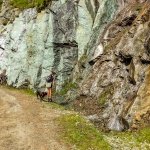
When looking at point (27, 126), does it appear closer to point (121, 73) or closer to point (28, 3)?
point (121, 73)

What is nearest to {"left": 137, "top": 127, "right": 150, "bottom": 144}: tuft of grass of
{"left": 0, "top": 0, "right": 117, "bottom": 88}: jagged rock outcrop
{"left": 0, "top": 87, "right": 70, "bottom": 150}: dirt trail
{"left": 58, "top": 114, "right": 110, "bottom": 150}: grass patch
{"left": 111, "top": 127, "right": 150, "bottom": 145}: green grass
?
{"left": 111, "top": 127, "right": 150, "bottom": 145}: green grass

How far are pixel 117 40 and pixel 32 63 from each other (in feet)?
59.7

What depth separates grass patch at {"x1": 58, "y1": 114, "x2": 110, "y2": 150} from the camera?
2809 centimetres

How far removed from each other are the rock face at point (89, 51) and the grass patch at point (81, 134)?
248 cm

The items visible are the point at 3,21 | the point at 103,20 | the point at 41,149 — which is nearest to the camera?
the point at 41,149

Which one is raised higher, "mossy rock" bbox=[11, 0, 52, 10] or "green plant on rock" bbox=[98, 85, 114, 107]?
"mossy rock" bbox=[11, 0, 52, 10]

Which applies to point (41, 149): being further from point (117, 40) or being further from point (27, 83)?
point (27, 83)

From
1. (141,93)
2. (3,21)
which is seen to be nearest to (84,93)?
(141,93)

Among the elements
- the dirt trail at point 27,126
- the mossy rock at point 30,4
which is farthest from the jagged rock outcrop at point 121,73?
the mossy rock at point 30,4

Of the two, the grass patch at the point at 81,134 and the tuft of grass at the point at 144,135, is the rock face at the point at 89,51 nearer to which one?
the tuft of grass at the point at 144,135

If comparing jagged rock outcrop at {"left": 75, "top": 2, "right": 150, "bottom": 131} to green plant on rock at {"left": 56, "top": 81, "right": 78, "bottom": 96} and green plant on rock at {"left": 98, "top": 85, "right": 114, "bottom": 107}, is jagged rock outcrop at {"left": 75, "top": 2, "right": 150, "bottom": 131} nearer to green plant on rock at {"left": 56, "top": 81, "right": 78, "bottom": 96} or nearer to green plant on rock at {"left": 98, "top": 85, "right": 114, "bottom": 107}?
green plant on rock at {"left": 98, "top": 85, "right": 114, "bottom": 107}

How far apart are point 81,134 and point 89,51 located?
23.2 metres

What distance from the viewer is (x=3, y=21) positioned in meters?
69.9

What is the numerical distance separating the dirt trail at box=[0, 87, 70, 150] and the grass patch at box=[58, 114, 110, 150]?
2.53 feet
